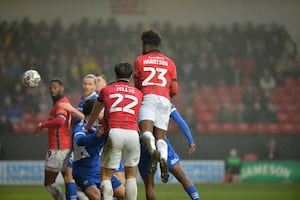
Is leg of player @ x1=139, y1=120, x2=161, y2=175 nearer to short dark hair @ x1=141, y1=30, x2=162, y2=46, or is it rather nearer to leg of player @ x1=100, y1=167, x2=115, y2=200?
leg of player @ x1=100, y1=167, x2=115, y2=200

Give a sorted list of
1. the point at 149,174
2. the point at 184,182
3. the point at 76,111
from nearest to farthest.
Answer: the point at 149,174 → the point at 184,182 → the point at 76,111

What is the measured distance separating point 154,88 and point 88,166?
1.40 meters

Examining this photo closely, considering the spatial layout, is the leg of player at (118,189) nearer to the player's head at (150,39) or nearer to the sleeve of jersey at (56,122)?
the player's head at (150,39)

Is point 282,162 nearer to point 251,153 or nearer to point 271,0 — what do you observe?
point 251,153

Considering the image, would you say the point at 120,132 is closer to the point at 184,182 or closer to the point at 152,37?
the point at 152,37

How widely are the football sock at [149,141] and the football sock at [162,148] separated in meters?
0.20

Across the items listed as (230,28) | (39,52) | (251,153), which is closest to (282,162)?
(251,153)

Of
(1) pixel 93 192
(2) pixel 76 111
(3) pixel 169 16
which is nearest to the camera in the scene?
(1) pixel 93 192

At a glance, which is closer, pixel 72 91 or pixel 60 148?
pixel 60 148

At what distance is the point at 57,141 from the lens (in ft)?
39.7

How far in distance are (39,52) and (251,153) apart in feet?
30.1

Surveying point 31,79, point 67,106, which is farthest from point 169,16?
point 67,106

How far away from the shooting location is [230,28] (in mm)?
29016

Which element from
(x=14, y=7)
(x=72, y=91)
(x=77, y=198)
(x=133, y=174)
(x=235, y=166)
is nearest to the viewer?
(x=133, y=174)
